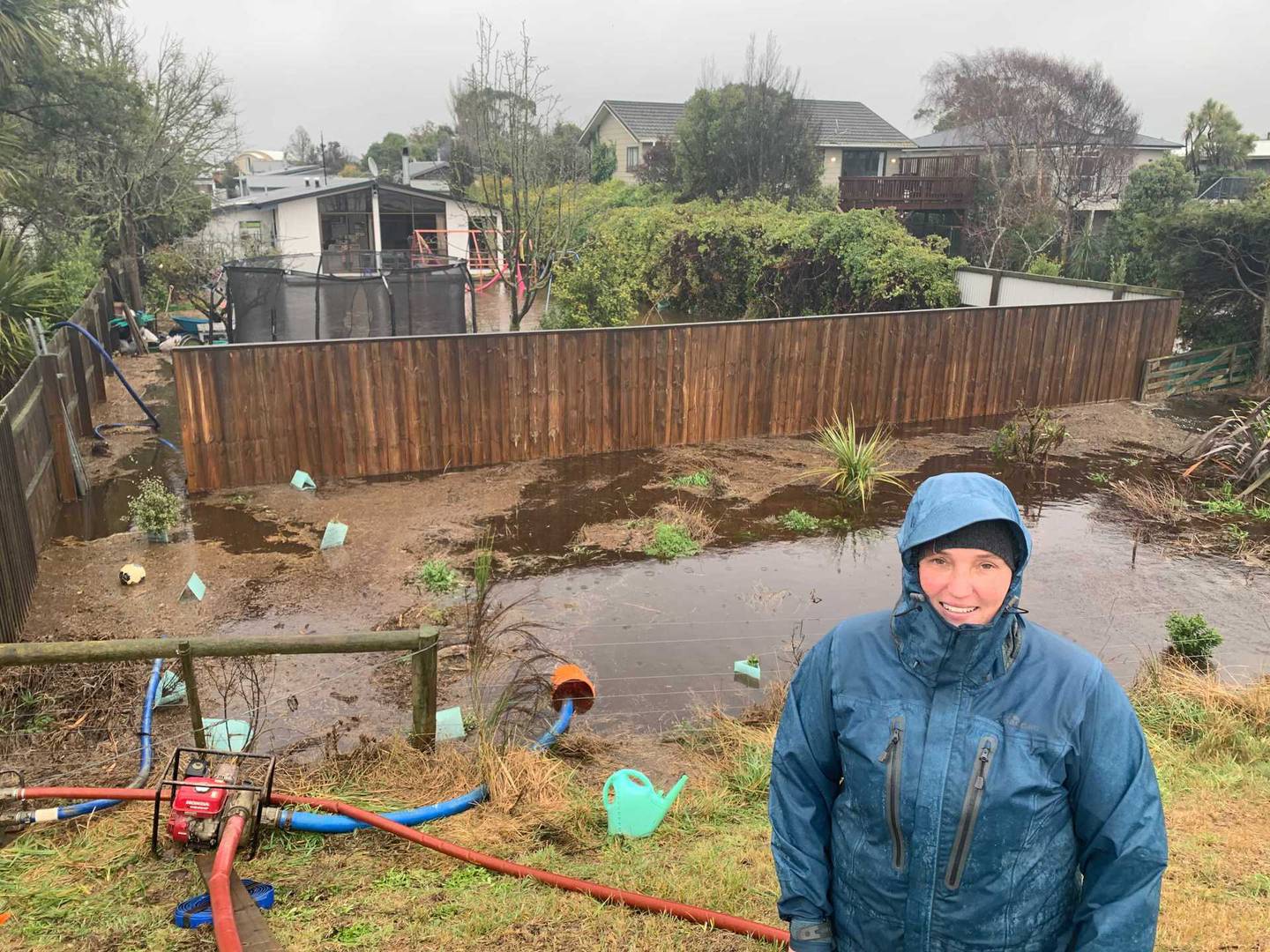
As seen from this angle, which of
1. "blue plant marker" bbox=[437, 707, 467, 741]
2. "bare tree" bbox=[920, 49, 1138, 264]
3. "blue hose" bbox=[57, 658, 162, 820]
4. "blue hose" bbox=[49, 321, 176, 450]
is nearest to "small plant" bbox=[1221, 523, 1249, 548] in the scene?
"blue plant marker" bbox=[437, 707, 467, 741]

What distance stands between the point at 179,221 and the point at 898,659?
22.8 metres

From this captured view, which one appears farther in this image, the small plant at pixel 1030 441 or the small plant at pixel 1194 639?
the small plant at pixel 1030 441

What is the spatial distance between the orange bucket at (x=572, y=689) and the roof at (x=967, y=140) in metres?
31.2

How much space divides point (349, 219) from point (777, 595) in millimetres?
23515

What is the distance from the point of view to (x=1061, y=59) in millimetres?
36438

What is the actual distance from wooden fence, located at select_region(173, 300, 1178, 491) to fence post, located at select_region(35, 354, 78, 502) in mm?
1090

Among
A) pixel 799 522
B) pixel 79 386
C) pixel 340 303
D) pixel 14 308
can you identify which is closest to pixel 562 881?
pixel 799 522

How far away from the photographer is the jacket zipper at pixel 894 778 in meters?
1.81

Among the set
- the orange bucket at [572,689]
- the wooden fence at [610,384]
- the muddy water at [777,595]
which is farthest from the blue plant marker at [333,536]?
the orange bucket at [572,689]

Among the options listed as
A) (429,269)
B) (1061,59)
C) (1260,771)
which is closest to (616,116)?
(1061,59)

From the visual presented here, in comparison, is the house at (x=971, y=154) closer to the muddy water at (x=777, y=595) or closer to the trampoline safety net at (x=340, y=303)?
the trampoline safety net at (x=340, y=303)

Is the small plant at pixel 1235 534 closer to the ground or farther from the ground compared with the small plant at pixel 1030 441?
closer to the ground

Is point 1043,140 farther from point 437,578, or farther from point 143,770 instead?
point 143,770

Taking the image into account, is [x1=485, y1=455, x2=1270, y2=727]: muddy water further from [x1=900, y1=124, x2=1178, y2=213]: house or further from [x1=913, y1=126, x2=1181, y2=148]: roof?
[x1=913, y1=126, x2=1181, y2=148]: roof
